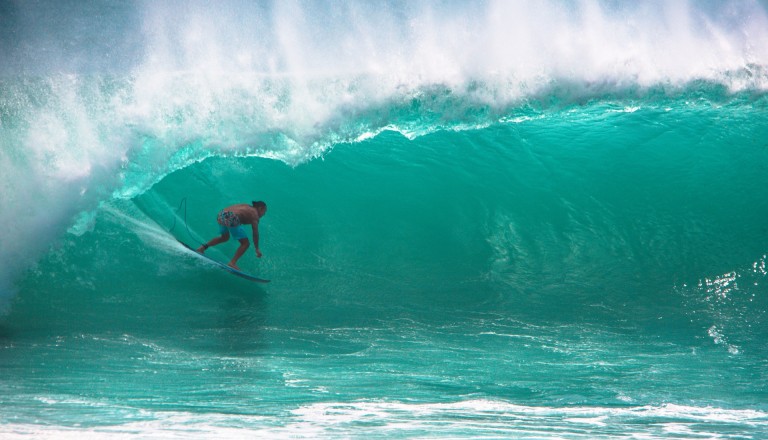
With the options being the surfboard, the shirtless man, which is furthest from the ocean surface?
the shirtless man

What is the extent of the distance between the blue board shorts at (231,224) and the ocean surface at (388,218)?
439mm

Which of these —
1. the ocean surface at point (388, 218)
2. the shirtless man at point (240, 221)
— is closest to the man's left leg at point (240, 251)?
the shirtless man at point (240, 221)

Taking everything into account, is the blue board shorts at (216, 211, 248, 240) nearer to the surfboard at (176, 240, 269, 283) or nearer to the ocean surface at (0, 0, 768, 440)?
the surfboard at (176, 240, 269, 283)

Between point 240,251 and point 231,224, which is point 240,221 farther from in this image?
point 240,251

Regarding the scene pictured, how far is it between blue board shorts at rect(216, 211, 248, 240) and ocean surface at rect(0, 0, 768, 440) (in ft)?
1.44

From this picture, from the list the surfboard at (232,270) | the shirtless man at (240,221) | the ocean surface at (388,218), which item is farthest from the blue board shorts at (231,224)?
the ocean surface at (388,218)

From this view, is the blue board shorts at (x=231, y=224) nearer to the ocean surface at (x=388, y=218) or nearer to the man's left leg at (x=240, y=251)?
the man's left leg at (x=240, y=251)

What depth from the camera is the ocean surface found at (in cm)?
472

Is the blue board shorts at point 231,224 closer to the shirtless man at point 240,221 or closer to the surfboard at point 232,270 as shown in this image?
the shirtless man at point 240,221

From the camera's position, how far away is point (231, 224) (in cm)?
668

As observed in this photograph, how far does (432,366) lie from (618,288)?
2.66 m

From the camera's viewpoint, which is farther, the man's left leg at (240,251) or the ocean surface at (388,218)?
the man's left leg at (240,251)

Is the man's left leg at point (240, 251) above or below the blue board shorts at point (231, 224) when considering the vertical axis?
below

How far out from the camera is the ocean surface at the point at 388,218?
472 cm
